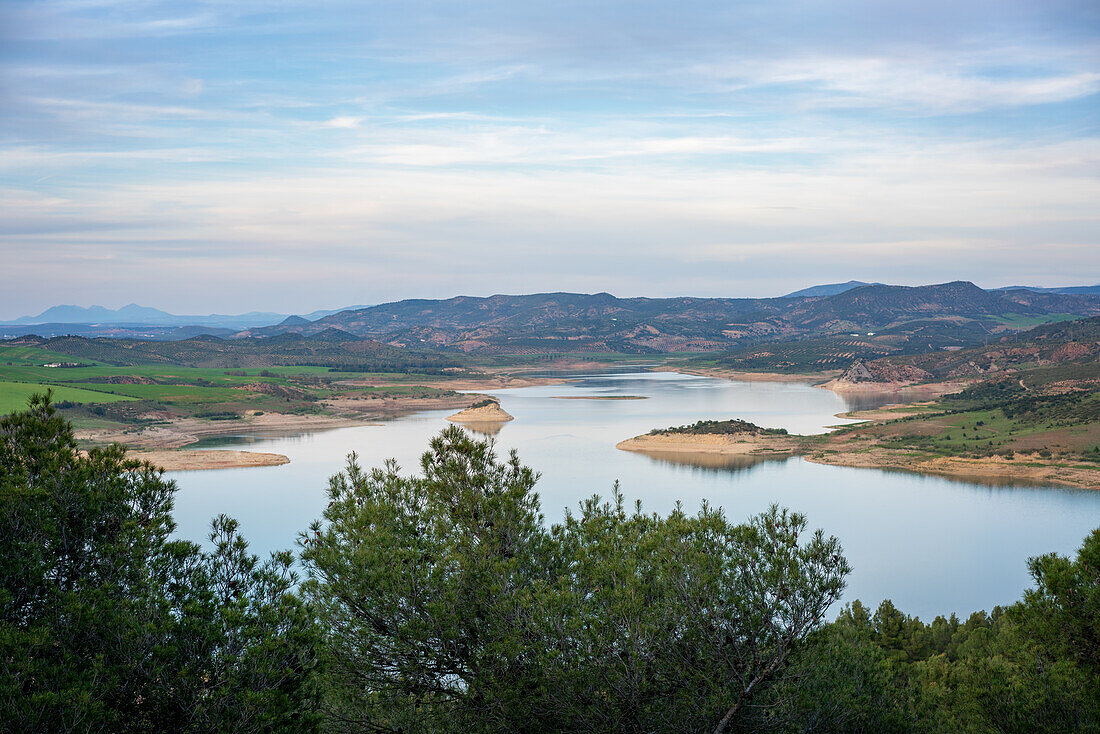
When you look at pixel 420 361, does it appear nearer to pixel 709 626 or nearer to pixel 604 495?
pixel 604 495

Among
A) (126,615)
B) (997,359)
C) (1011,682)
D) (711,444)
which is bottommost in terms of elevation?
(711,444)

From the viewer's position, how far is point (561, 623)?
8672 millimetres

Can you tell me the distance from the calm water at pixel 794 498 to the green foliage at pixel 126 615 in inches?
645

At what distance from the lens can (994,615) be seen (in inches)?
822

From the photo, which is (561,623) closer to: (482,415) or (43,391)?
(482,415)

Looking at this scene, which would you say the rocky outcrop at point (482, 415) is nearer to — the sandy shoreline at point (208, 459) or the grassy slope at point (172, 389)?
the grassy slope at point (172, 389)

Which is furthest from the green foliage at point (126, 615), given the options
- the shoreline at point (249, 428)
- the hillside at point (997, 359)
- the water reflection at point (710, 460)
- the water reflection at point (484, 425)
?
the hillside at point (997, 359)

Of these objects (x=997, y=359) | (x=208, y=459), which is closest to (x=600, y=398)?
(x=997, y=359)

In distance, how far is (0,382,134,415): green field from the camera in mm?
69188

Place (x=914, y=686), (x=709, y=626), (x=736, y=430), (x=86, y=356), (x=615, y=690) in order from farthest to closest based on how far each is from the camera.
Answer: (x=86, y=356) < (x=736, y=430) < (x=914, y=686) < (x=709, y=626) < (x=615, y=690)

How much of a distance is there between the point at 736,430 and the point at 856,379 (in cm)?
6041

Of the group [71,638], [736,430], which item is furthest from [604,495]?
[71,638]

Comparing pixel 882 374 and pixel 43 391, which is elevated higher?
pixel 882 374

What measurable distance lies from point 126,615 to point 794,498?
40582 mm
